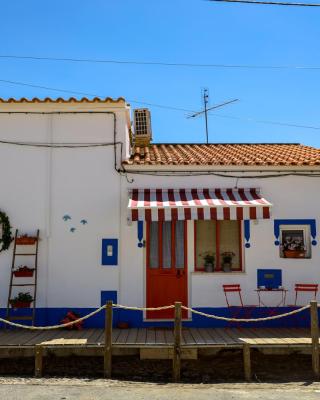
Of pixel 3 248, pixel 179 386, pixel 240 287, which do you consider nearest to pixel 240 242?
pixel 240 287

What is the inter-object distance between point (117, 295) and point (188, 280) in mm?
1945

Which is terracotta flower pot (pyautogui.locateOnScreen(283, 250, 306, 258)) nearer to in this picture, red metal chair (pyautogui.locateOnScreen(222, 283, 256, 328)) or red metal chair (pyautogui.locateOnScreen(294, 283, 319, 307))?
red metal chair (pyautogui.locateOnScreen(294, 283, 319, 307))

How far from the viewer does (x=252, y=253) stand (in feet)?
40.9

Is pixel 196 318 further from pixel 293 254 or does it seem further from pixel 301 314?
pixel 293 254

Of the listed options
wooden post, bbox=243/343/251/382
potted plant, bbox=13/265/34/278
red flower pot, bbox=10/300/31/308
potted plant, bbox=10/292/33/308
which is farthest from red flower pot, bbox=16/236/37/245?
wooden post, bbox=243/343/251/382

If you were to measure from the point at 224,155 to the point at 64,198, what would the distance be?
16.8 feet

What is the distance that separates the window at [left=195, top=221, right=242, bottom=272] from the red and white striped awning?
3.27 feet

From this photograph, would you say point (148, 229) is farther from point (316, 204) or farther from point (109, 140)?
point (316, 204)

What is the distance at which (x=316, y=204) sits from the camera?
41.3 feet

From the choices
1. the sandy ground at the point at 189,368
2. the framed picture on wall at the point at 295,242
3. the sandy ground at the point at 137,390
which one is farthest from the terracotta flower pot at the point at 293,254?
the sandy ground at the point at 137,390

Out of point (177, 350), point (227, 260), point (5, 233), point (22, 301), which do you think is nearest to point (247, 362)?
point (177, 350)

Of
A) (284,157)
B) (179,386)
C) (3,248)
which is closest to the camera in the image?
(179,386)

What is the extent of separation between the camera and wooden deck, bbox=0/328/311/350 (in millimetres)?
10094

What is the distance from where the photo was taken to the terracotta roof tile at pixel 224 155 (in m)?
12.6
